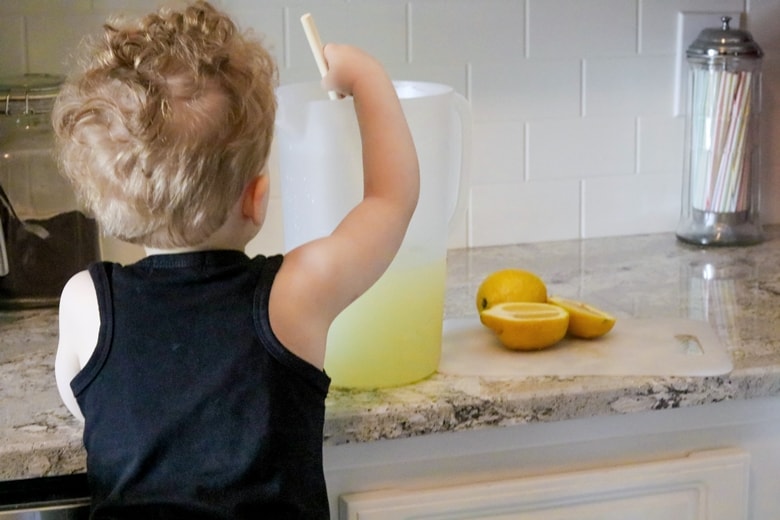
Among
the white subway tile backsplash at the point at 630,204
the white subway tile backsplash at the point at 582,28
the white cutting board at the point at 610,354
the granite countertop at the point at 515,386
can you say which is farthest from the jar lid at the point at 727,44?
the white cutting board at the point at 610,354

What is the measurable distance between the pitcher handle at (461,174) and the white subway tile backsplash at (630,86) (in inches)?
23.0

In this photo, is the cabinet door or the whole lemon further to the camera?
the whole lemon

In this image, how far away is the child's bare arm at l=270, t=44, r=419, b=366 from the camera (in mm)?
947

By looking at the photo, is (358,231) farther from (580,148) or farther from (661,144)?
(661,144)

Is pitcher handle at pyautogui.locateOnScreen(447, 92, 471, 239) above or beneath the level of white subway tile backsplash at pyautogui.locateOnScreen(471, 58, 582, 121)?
beneath

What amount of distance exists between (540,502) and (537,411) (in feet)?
0.35

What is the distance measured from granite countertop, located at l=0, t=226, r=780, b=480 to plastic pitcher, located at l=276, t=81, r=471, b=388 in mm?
36

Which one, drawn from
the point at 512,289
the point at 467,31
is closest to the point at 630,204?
the point at 467,31

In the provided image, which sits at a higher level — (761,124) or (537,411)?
(761,124)

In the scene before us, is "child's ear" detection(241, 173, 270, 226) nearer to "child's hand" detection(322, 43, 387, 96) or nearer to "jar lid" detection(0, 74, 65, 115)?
"child's hand" detection(322, 43, 387, 96)

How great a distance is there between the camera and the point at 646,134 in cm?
179

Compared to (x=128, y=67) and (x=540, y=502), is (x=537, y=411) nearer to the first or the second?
(x=540, y=502)

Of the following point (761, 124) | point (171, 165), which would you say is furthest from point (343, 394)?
point (761, 124)

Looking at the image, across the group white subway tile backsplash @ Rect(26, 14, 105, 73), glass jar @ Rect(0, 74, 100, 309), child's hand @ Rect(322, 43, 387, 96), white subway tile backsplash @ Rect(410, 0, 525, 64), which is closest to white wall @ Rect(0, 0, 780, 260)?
white subway tile backsplash @ Rect(410, 0, 525, 64)
